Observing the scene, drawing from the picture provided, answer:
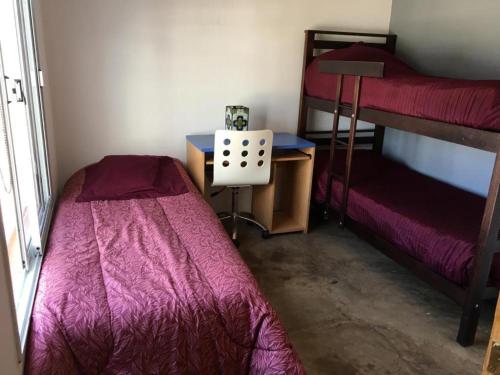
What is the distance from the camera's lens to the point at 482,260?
2078mm

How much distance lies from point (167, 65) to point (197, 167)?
839 mm

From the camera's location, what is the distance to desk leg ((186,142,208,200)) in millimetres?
3146

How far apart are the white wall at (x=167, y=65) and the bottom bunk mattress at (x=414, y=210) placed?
85 centimetres

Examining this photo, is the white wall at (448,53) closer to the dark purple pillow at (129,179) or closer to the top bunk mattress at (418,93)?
the top bunk mattress at (418,93)

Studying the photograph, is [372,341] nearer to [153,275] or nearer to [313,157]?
[153,275]

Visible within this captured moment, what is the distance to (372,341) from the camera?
2.27 metres

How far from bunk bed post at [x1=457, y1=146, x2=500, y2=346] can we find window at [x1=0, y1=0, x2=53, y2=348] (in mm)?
1990

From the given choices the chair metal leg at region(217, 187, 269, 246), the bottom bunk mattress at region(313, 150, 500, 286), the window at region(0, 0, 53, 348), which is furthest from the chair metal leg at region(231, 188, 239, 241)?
the window at region(0, 0, 53, 348)

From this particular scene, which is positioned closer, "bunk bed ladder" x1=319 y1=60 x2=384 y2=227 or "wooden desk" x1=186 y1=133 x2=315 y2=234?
"bunk bed ladder" x1=319 y1=60 x2=384 y2=227

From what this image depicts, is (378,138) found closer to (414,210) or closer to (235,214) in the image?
(414,210)

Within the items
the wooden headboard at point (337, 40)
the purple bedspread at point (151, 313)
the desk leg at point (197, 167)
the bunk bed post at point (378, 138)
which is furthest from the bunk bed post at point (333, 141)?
the purple bedspread at point (151, 313)

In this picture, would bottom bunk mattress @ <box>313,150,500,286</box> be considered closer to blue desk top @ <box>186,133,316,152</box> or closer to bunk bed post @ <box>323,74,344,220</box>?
bunk bed post @ <box>323,74,344,220</box>

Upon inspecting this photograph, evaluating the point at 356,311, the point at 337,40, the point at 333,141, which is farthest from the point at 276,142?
the point at 356,311

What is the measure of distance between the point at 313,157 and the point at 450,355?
67.8 inches
